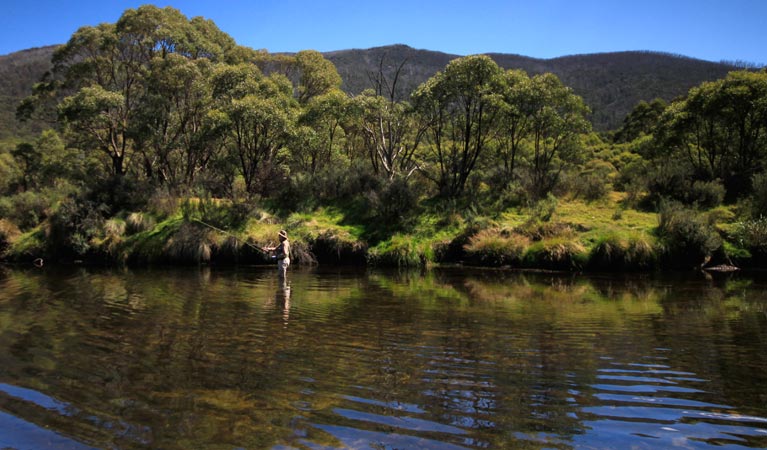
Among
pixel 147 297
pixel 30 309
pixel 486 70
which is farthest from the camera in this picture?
pixel 486 70

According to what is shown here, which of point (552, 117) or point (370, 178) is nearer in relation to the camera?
point (552, 117)

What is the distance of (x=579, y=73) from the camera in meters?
117

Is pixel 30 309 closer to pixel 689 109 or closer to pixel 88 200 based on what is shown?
pixel 88 200

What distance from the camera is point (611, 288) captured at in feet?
54.8

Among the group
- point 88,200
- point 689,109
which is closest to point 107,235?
point 88,200

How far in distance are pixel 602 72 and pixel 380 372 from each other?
403ft

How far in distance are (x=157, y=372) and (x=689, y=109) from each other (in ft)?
106

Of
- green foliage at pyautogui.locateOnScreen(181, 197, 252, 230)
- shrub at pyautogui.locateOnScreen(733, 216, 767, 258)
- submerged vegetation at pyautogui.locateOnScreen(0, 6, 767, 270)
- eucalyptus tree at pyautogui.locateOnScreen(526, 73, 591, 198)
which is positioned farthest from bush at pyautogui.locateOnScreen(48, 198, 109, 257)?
shrub at pyautogui.locateOnScreen(733, 216, 767, 258)

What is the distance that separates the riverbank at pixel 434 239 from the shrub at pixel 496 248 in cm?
4

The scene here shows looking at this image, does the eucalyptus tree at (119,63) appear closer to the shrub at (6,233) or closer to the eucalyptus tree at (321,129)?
the shrub at (6,233)

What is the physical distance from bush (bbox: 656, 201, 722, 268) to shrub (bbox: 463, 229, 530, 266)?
575 centimetres

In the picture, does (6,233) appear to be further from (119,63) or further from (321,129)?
(321,129)

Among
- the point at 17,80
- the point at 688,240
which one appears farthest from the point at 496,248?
the point at 17,80

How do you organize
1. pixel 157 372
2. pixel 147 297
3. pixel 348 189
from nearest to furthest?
pixel 157 372 < pixel 147 297 < pixel 348 189
